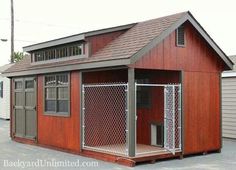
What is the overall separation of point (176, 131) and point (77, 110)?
2959 millimetres

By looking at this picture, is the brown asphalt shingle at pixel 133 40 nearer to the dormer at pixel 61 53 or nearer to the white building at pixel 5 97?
the dormer at pixel 61 53

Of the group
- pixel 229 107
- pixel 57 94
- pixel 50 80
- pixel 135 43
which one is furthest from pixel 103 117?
pixel 229 107

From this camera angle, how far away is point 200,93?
39.7 ft

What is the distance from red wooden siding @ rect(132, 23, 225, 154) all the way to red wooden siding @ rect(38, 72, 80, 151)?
108 inches

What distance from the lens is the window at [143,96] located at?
1277 centimetres

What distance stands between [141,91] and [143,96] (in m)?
0.18

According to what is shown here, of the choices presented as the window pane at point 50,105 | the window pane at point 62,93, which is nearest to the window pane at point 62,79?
the window pane at point 62,93

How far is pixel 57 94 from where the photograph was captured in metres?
13.0

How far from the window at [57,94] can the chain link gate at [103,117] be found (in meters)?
0.87

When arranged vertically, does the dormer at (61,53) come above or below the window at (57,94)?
above

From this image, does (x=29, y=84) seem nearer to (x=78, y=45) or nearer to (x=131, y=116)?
(x=78, y=45)

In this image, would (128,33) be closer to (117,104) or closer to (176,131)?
(117,104)

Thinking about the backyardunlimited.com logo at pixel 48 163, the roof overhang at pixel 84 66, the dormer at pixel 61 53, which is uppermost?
the dormer at pixel 61 53

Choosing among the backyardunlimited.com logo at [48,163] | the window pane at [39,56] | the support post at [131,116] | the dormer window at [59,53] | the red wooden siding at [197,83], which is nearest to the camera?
the support post at [131,116]
